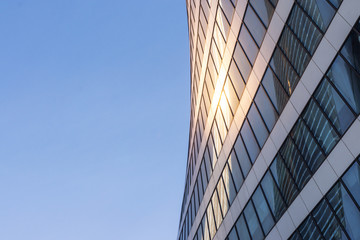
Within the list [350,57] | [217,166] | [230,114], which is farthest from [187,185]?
[350,57]

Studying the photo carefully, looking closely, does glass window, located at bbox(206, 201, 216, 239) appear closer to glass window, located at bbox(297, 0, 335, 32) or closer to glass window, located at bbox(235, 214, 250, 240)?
glass window, located at bbox(235, 214, 250, 240)

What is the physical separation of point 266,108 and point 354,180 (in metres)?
8.02

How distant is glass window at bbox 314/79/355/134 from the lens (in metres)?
13.2

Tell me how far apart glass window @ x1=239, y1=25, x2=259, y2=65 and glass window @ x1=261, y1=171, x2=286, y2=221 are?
24.3 ft

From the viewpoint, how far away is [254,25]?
21078mm

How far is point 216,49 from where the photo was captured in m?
28.1

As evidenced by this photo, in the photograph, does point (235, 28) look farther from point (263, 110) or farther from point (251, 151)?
point (251, 151)

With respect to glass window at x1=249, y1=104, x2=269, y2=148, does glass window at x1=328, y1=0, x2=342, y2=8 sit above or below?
below

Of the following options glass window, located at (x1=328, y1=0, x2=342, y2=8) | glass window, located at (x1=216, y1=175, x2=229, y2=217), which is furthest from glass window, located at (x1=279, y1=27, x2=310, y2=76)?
glass window, located at (x1=216, y1=175, x2=229, y2=217)

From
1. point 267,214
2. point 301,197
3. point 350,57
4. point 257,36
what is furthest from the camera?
point 257,36

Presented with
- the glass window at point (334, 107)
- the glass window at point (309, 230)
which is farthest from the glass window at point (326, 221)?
the glass window at point (334, 107)

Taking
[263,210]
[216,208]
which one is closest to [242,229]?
[263,210]

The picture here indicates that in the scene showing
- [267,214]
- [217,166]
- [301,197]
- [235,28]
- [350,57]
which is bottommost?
[301,197]

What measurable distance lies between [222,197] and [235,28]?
12682 millimetres
